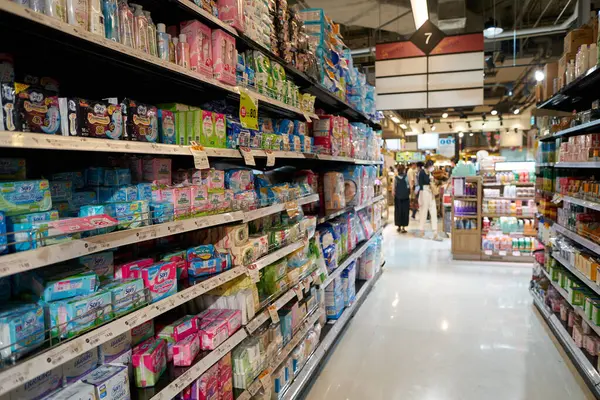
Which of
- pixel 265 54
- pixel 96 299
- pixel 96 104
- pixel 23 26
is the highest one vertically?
pixel 265 54


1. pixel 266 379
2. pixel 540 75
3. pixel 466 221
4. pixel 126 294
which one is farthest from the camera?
pixel 466 221

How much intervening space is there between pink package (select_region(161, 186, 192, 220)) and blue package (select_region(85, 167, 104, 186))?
24 centimetres

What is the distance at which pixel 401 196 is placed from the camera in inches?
391

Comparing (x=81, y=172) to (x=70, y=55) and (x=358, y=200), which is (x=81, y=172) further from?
(x=358, y=200)

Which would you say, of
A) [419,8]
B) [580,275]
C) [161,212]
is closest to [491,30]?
[419,8]

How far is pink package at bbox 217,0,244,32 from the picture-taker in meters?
2.12

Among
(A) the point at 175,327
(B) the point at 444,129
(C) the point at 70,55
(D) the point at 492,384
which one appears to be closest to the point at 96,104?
(C) the point at 70,55

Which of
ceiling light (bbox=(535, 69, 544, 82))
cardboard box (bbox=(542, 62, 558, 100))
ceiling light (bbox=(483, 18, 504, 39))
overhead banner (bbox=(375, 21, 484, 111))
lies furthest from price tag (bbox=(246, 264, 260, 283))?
ceiling light (bbox=(483, 18, 504, 39))

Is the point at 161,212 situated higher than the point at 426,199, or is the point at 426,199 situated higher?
the point at 161,212

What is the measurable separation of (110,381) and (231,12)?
68.7 inches

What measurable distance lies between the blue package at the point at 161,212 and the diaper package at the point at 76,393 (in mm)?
618

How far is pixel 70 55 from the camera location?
4.89ft

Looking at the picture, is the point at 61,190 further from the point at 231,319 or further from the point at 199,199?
the point at 231,319

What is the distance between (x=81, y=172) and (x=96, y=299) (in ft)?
1.93
